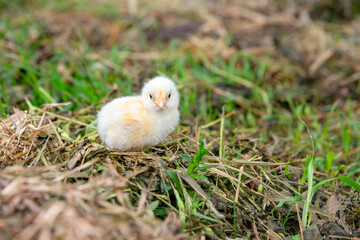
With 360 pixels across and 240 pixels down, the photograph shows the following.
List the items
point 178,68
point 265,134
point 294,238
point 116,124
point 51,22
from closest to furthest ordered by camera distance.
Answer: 1. point 294,238
2. point 116,124
3. point 265,134
4. point 178,68
5. point 51,22

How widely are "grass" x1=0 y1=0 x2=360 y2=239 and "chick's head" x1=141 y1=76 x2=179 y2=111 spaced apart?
1.05 feet

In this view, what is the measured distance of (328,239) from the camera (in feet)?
9.14

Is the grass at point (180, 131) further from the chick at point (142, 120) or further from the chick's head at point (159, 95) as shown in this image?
the chick's head at point (159, 95)

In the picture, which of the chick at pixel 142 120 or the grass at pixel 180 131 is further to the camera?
the chick at pixel 142 120

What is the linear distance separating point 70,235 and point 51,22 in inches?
214

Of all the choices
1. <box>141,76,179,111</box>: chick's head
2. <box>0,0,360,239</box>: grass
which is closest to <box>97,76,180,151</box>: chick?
<box>141,76,179,111</box>: chick's head

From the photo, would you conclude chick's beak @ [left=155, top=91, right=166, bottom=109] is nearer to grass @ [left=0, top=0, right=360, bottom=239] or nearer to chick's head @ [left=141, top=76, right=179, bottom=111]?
chick's head @ [left=141, top=76, right=179, bottom=111]

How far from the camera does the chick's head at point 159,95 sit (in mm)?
3099

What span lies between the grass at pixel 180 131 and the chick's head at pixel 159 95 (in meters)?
0.32

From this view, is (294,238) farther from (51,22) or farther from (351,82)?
(51,22)

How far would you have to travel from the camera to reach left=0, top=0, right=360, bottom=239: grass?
2338 mm

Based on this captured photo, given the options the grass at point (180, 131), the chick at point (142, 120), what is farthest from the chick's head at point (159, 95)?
the grass at point (180, 131)

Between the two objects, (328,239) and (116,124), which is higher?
(116,124)

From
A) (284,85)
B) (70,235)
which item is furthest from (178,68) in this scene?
(70,235)
